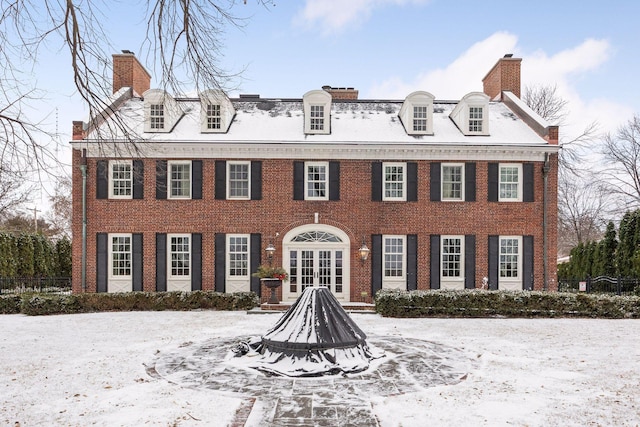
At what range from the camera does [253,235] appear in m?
19.6

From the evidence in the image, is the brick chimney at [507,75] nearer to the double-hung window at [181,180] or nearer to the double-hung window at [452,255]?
the double-hung window at [452,255]

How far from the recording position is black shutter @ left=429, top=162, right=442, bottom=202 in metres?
19.7

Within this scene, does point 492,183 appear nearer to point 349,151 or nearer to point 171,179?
point 349,151

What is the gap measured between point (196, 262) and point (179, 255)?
75cm

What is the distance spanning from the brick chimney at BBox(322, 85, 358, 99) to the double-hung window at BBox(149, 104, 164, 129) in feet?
27.8

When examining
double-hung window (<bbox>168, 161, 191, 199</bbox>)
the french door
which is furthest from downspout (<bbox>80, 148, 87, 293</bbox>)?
the french door

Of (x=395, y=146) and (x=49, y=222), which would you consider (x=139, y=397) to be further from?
(x=49, y=222)

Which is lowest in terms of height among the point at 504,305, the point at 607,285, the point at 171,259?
the point at 504,305

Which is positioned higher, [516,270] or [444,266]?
[444,266]

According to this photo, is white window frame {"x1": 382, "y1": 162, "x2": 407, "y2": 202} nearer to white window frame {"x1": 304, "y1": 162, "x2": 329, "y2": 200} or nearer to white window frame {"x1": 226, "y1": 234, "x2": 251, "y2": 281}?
white window frame {"x1": 304, "y1": 162, "x2": 329, "y2": 200}

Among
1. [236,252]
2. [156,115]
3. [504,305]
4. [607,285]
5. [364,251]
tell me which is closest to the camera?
[504,305]

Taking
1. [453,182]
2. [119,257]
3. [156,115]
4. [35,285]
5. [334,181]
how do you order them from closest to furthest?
[119,257], [334,181], [453,182], [156,115], [35,285]

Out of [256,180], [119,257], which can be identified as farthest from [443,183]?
[119,257]

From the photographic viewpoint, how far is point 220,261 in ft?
63.9
